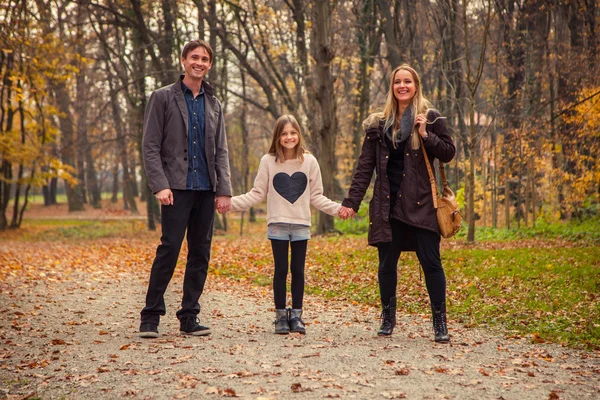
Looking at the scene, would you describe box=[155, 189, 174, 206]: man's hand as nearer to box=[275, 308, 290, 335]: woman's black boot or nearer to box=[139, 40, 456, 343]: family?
box=[139, 40, 456, 343]: family

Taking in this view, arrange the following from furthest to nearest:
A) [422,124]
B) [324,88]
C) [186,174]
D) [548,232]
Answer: [324,88]
[548,232]
[186,174]
[422,124]

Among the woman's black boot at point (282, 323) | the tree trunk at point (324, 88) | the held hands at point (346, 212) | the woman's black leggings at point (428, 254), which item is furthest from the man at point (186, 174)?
the tree trunk at point (324, 88)

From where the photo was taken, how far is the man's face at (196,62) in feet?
17.9

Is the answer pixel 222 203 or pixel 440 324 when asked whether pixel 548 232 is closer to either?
pixel 440 324

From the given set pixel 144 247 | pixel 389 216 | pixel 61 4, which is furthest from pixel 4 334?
pixel 61 4

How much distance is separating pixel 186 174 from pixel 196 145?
0.96ft

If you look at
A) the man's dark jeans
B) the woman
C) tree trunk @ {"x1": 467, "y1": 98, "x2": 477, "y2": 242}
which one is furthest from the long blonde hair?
tree trunk @ {"x1": 467, "y1": 98, "x2": 477, "y2": 242}

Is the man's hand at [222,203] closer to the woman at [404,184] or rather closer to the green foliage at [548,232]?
the woman at [404,184]

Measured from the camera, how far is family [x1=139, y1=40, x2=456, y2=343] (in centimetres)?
524

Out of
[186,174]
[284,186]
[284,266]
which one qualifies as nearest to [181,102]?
[186,174]

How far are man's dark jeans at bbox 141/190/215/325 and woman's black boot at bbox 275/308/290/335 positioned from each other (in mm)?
726

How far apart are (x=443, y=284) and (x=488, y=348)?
→ 617 millimetres

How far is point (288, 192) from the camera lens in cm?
572

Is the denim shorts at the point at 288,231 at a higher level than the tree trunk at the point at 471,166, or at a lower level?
lower
